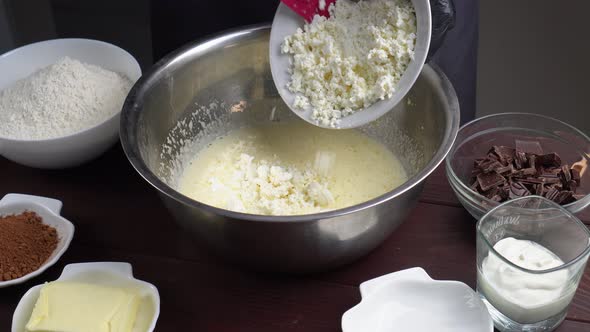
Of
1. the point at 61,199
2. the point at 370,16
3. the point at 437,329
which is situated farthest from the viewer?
the point at 61,199

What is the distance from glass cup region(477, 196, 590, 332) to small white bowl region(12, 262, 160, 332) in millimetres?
539

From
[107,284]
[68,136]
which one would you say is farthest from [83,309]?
[68,136]

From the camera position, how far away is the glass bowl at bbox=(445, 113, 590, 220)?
1239mm

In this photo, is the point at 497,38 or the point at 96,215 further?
Answer: the point at 497,38

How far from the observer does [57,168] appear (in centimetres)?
133

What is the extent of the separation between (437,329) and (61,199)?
811mm

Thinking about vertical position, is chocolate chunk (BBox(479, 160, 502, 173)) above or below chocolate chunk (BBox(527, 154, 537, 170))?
below

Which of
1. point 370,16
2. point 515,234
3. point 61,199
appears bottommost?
point 61,199

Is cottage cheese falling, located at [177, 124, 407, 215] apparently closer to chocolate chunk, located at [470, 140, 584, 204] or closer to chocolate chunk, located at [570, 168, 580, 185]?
chocolate chunk, located at [470, 140, 584, 204]

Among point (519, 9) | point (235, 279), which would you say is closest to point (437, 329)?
point (235, 279)

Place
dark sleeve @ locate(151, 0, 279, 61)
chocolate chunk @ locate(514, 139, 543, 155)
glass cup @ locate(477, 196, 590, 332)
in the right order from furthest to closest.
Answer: dark sleeve @ locate(151, 0, 279, 61), chocolate chunk @ locate(514, 139, 543, 155), glass cup @ locate(477, 196, 590, 332)

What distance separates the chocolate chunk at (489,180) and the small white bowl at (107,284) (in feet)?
2.04

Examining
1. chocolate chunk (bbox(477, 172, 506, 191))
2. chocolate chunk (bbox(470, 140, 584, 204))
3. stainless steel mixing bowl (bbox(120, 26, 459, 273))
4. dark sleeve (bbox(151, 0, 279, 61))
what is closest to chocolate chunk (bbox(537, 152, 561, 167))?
chocolate chunk (bbox(470, 140, 584, 204))

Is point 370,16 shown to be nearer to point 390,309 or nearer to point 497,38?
point 390,309
